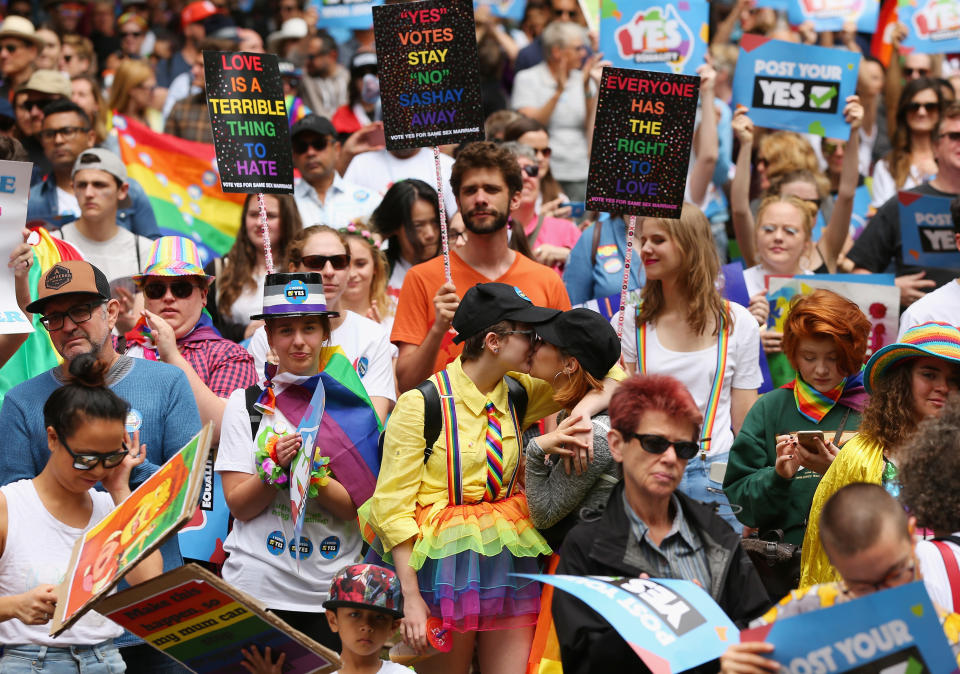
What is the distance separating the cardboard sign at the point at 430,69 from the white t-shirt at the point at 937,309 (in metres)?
2.41

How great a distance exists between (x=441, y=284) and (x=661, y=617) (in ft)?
10.6


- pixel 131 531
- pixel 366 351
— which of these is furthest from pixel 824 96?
pixel 131 531

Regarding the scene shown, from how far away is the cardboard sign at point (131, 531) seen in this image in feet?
12.7

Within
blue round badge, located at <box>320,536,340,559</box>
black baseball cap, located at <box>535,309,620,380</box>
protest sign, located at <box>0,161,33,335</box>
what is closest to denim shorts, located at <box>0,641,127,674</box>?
blue round badge, located at <box>320,536,340,559</box>

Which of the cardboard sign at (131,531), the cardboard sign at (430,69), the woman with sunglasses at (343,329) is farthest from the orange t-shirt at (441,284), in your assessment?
the cardboard sign at (131,531)

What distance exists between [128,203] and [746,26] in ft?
Result: 22.4

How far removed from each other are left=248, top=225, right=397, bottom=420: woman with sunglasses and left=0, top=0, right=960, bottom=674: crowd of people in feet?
0.05

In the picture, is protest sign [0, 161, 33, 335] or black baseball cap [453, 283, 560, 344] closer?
black baseball cap [453, 283, 560, 344]

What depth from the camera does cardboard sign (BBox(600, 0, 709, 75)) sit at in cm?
885

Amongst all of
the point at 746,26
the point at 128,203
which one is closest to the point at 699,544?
the point at 128,203

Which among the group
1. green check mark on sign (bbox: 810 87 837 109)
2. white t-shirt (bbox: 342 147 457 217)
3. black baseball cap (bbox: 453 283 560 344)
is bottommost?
black baseball cap (bbox: 453 283 560 344)

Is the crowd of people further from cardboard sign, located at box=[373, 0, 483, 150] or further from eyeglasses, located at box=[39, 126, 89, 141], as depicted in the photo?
eyeglasses, located at box=[39, 126, 89, 141]

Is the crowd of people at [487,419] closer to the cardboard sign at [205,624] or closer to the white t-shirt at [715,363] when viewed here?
the white t-shirt at [715,363]

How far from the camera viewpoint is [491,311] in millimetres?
5207
